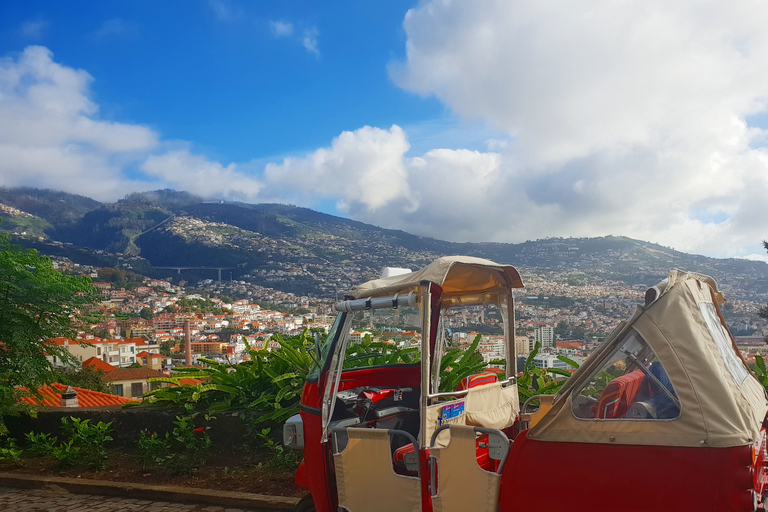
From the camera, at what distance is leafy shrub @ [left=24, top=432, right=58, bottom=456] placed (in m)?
7.79

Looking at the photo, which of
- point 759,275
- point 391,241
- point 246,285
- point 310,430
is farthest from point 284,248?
point 310,430

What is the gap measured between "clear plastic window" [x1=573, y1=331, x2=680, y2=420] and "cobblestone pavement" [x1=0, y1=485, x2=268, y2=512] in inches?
163

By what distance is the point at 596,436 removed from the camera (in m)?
2.85

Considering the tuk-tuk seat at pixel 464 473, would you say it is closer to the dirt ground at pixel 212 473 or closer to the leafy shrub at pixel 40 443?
the dirt ground at pixel 212 473

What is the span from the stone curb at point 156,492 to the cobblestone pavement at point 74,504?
0.19ft

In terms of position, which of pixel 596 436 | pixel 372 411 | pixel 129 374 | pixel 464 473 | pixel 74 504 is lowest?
pixel 129 374

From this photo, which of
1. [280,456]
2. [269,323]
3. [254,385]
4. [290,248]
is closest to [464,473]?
[280,456]

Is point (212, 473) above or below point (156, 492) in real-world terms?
above

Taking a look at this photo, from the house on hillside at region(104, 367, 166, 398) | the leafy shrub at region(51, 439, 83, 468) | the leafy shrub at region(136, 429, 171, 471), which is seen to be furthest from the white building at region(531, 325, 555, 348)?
the house on hillside at region(104, 367, 166, 398)

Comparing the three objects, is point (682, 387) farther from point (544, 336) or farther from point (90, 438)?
point (90, 438)

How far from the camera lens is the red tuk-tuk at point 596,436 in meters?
2.59

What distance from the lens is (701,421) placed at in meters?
2.60

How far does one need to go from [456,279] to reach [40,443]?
6.67m

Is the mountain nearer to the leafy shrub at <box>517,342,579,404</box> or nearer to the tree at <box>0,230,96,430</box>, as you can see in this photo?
the leafy shrub at <box>517,342,579,404</box>
